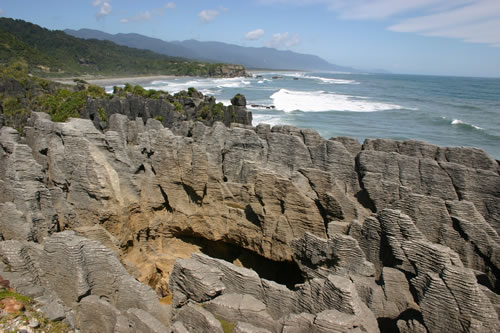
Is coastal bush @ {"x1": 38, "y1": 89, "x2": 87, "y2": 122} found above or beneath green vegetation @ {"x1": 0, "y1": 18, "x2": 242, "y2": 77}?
beneath

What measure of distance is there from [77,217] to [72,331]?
315 centimetres

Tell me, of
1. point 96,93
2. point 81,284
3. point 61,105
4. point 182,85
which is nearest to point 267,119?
point 96,93

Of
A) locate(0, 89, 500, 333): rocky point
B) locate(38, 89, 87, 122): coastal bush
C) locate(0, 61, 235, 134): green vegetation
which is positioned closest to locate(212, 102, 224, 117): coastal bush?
locate(0, 61, 235, 134): green vegetation

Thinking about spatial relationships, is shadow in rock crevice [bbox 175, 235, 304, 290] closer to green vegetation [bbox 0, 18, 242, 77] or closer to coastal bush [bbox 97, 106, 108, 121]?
coastal bush [bbox 97, 106, 108, 121]

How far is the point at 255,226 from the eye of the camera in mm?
8859

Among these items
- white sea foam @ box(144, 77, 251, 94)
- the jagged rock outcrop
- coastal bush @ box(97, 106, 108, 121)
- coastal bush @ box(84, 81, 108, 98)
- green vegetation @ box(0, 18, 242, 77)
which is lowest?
the jagged rock outcrop

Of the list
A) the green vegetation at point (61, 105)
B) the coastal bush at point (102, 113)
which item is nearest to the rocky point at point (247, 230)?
the coastal bush at point (102, 113)

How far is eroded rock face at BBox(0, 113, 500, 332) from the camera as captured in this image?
571 cm

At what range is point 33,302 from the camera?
20.7 feet

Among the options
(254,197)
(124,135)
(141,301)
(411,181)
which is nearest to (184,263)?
(141,301)

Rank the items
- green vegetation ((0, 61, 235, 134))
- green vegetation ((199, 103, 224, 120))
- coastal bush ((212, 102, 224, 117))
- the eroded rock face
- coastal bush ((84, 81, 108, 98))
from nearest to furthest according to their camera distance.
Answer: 1. the eroded rock face
2. green vegetation ((0, 61, 235, 134))
3. coastal bush ((84, 81, 108, 98))
4. green vegetation ((199, 103, 224, 120))
5. coastal bush ((212, 102, 224, 117))

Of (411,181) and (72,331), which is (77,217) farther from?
(411,181)

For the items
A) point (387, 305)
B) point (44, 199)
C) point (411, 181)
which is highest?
point (411, 181)

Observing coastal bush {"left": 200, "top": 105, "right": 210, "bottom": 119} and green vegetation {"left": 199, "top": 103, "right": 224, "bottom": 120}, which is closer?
green vegetation {"left": 199, "top": 103, "right": 224, "bottom": 120}
